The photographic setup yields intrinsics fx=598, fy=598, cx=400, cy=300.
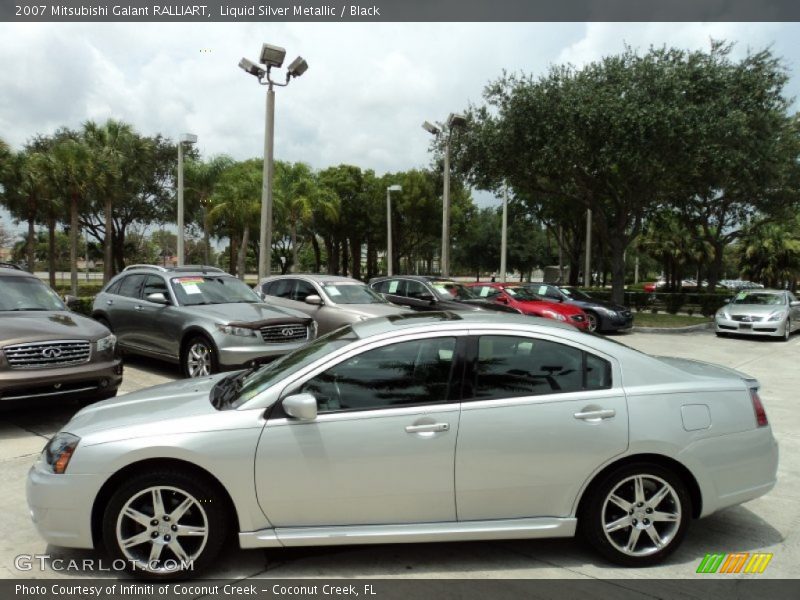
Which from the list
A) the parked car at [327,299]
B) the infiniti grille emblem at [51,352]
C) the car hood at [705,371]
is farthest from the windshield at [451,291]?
the car hood at [705,371]

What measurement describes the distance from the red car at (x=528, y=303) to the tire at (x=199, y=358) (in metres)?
7.94

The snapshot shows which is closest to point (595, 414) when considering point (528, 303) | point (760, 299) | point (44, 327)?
point (44, 327)

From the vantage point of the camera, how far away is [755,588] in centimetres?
325

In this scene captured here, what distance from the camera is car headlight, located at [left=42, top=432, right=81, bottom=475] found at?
10.4ft

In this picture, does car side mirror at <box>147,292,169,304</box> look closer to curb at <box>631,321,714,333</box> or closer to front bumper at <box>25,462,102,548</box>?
front bumper at <box>25,462,102,548</box>

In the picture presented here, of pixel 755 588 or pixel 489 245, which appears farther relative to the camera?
pixel 489 245

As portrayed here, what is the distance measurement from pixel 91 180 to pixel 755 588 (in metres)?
28.3

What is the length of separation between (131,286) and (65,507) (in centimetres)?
691

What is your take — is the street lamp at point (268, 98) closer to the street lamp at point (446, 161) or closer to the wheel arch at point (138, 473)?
the street lamp at point (446, 161)

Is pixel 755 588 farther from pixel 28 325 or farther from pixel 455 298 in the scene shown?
pixel 455 298

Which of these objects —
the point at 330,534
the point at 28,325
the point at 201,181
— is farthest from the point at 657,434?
the point at 201,181

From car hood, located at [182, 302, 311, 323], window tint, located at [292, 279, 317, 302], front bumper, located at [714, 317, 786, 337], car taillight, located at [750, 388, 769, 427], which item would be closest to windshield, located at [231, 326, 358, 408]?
car taillight, located at [750, 388, 769, 427]

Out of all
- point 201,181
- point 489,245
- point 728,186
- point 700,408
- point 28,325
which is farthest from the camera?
point 489,245

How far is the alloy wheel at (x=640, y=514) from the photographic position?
11.0 ft
